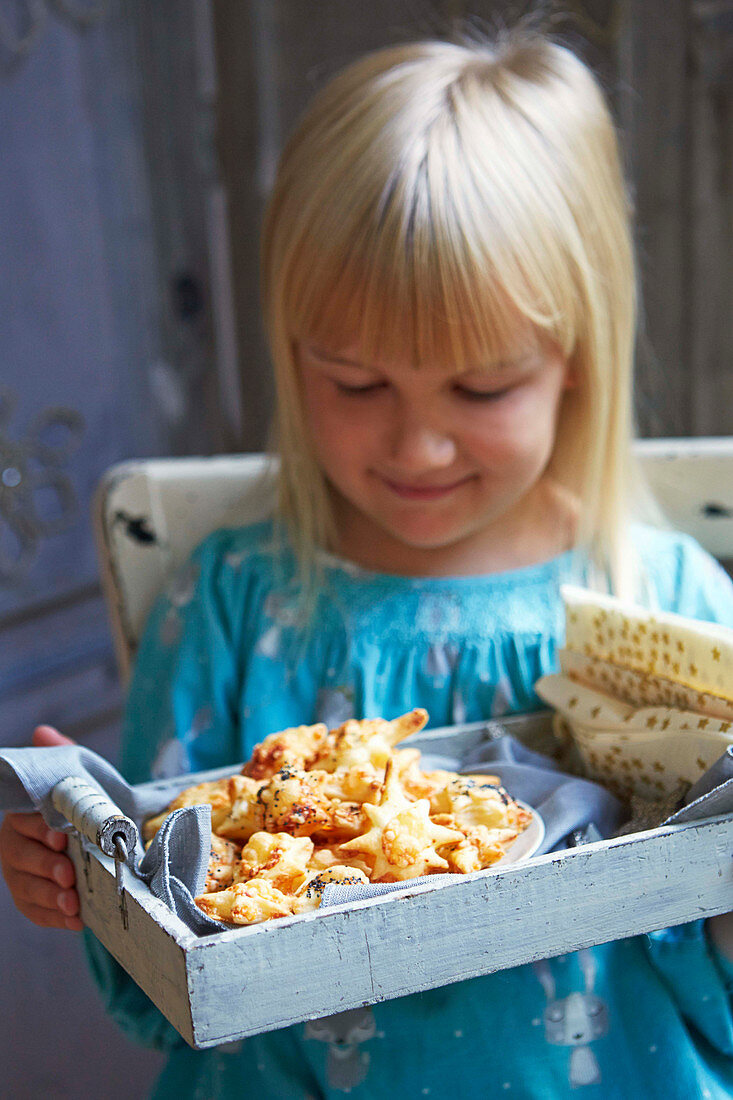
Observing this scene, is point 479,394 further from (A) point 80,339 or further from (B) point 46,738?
(A) point 80,339

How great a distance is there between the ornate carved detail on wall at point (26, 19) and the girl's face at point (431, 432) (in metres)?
0.74

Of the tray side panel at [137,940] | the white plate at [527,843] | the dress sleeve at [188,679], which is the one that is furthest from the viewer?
the dress sleeve at [188,679]

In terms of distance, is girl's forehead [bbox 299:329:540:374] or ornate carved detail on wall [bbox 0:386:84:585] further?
ornate carved detail on wall [bbox 0:386:84:585]

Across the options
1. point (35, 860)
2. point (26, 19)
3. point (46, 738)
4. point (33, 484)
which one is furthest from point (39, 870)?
point (26, 19)

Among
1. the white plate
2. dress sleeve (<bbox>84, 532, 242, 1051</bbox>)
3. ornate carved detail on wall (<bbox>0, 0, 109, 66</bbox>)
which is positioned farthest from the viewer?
ornate carved detail on wall (<bbox>0, 0, 109, 66</bbox>)

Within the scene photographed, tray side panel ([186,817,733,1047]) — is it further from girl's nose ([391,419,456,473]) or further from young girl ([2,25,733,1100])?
girl's nose ([391,419,456,473])

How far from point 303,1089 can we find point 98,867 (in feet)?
0.75

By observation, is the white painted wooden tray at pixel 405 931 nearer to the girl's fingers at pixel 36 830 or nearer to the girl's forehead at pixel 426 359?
the girl's fingers at pixel 36 830

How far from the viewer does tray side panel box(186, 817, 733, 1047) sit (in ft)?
1.35

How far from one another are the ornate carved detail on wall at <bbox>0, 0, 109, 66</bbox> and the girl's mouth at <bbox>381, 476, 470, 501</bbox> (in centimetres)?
84

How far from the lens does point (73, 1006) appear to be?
4.42ft

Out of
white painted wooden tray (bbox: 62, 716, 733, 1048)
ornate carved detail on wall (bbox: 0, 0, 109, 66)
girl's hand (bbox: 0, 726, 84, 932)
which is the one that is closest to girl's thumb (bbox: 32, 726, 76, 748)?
girl's hand (bbox: 0, 726, 84, 932)

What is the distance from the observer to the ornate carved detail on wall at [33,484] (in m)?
1.32

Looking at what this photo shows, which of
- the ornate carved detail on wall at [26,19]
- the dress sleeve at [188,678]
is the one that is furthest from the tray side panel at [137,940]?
the ornate carved detail on wall at [26,19]
